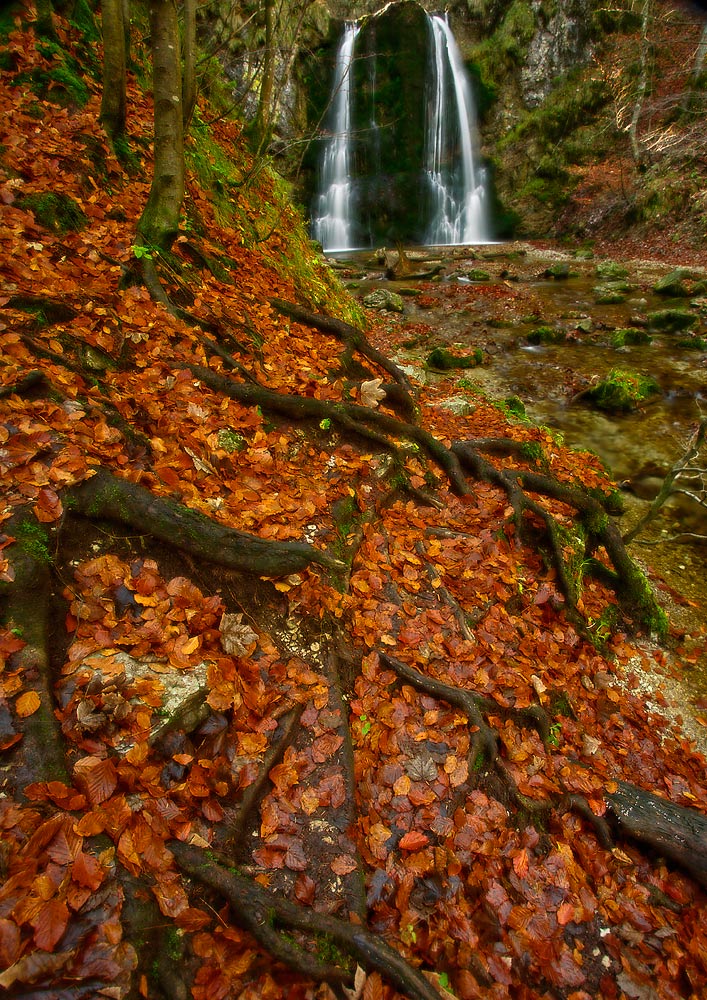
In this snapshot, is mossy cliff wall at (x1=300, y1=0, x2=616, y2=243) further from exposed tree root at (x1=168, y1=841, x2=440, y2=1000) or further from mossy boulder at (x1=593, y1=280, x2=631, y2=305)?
exposed tree root at (x1=168, y1=841, x2=440, y2=1000)

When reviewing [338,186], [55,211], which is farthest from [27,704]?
[338,186]

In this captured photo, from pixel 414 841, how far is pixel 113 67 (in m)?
7.98

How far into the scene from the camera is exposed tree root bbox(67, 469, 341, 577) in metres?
2.81

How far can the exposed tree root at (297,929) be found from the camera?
203cm

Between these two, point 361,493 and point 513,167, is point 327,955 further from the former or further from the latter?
point 513,167

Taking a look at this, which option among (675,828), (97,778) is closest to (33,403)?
(97,778)

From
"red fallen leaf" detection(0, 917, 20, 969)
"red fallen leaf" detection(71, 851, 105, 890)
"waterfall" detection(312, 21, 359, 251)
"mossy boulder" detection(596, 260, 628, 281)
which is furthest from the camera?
"waterfall" detection(312, 21, 359, 251)

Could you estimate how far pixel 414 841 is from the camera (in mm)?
2648

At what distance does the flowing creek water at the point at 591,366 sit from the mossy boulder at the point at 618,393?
210 millimetres

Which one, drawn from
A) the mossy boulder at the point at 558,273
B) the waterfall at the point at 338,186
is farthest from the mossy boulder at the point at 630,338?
the waterfall at the point at 338,186

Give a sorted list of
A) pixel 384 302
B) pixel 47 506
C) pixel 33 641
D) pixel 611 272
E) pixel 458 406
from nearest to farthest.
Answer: pixel 33 641, pixel 47 506, pixel 458 406, pixel 384 302, pixel 611 272

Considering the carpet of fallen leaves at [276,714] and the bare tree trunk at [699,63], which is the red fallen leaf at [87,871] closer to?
the carpet of fallen leaves at [276,714]

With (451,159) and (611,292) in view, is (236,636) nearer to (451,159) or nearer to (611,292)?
(611,292)

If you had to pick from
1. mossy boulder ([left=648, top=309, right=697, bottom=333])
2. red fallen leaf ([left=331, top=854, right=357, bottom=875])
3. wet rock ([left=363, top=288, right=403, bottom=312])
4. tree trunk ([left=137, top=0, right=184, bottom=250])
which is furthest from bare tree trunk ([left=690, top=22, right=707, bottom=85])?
red fallen leaf ([left=331, top=854, right=357, bottom=875])
